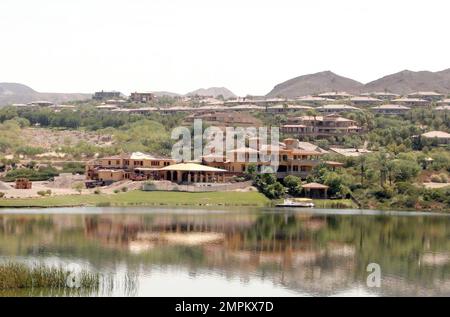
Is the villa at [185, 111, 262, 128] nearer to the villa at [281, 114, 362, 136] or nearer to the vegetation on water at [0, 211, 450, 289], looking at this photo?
the villa at [281, 114, 362, 136]

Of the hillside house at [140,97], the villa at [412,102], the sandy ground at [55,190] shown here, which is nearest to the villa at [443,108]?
the villa at [412,102]

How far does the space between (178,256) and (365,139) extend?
65.4 meters

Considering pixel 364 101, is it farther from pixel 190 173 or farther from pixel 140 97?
pixel 190 173

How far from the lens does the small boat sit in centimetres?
7012

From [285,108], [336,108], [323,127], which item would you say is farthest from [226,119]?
[336,108]

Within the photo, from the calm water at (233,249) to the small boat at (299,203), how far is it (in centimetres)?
831

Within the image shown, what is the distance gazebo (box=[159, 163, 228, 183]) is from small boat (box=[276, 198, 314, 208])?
977 cm

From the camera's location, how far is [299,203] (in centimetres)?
7062

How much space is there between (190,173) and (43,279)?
157 ft

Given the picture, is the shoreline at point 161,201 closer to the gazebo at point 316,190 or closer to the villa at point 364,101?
the gazebo at point 316,190

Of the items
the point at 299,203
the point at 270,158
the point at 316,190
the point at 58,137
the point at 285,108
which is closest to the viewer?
the point at 299,203

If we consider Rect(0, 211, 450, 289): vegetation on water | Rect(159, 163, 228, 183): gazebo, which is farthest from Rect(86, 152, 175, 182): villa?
Rect(0, 211, 450, 289): vegetation on water

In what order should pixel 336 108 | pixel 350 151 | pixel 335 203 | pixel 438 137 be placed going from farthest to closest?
pixel 336 108, pixel 438 137, pixel 350 151, pixel 335 203
